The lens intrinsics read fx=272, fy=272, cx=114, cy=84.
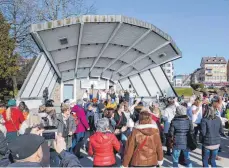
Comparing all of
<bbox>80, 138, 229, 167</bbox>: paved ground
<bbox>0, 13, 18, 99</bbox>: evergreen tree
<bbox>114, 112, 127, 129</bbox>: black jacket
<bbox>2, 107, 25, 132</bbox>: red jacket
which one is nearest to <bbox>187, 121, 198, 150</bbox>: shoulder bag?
<bbox>80, 138, 229, 167</bbox>: paved ground

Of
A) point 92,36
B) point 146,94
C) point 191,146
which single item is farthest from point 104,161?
point 146,94

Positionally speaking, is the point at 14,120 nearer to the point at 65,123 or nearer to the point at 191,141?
the point at 65,123

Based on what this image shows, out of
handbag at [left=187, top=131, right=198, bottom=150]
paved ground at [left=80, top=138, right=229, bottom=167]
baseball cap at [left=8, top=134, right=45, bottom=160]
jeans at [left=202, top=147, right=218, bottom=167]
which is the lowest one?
paved ground at [left=80, top=138, right=229, bottom=167]

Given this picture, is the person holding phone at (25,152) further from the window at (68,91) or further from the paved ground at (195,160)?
the window at (68,91)

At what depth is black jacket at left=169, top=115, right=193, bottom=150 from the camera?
655 cm

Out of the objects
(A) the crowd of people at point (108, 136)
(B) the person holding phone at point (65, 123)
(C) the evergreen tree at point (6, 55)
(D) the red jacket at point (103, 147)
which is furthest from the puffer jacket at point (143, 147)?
(C) the evergreen tree at point (6, 55)

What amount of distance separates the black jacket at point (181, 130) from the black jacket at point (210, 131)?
33 centimetres

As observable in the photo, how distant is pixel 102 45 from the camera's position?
2089 cm

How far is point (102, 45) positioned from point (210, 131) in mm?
15344

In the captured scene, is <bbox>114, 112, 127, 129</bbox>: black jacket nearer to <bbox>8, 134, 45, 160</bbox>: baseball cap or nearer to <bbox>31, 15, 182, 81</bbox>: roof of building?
<bbox>8, 134, 45, 160</bbox>: baseball cap

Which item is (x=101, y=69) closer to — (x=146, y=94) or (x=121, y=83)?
(x=121, y=83)

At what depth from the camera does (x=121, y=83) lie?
97.3 feet

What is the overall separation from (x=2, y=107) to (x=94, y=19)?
866 centimetres

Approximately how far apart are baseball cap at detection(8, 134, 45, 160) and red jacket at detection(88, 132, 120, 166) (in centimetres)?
241
